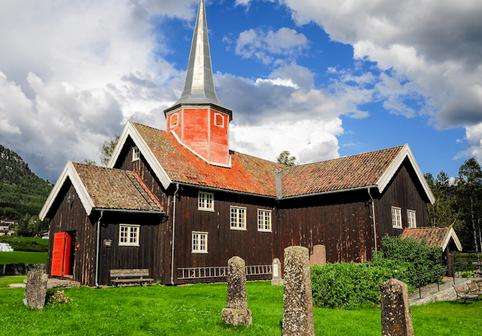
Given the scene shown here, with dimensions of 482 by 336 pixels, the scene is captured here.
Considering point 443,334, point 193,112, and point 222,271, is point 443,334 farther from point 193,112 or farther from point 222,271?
point 193,112

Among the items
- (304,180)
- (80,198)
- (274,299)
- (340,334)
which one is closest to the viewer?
(340,334)

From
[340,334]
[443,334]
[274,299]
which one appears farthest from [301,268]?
[274,299]

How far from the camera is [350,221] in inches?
992

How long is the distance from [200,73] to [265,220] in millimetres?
11789

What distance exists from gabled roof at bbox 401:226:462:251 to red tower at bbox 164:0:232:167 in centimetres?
1275

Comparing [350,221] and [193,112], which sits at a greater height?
[193,112]

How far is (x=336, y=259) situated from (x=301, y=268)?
1705 centimetres

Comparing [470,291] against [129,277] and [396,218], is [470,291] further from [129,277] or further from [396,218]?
[129,277]

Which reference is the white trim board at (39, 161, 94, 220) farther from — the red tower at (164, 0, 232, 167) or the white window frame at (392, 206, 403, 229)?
the white window frame at (392, 206, 403, 229)

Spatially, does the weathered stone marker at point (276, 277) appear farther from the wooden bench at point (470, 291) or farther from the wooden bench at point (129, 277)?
the wooden bench at point (470, 291)

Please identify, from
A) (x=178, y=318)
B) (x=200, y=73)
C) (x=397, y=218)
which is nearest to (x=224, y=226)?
(x=397, y=218)

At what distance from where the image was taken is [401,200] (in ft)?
88.8

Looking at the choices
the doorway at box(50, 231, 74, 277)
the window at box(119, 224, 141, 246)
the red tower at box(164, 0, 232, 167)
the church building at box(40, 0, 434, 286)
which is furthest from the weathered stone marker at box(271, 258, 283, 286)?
the doorway at box(50, 231, 74, 277)

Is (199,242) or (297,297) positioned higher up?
(199,242)
